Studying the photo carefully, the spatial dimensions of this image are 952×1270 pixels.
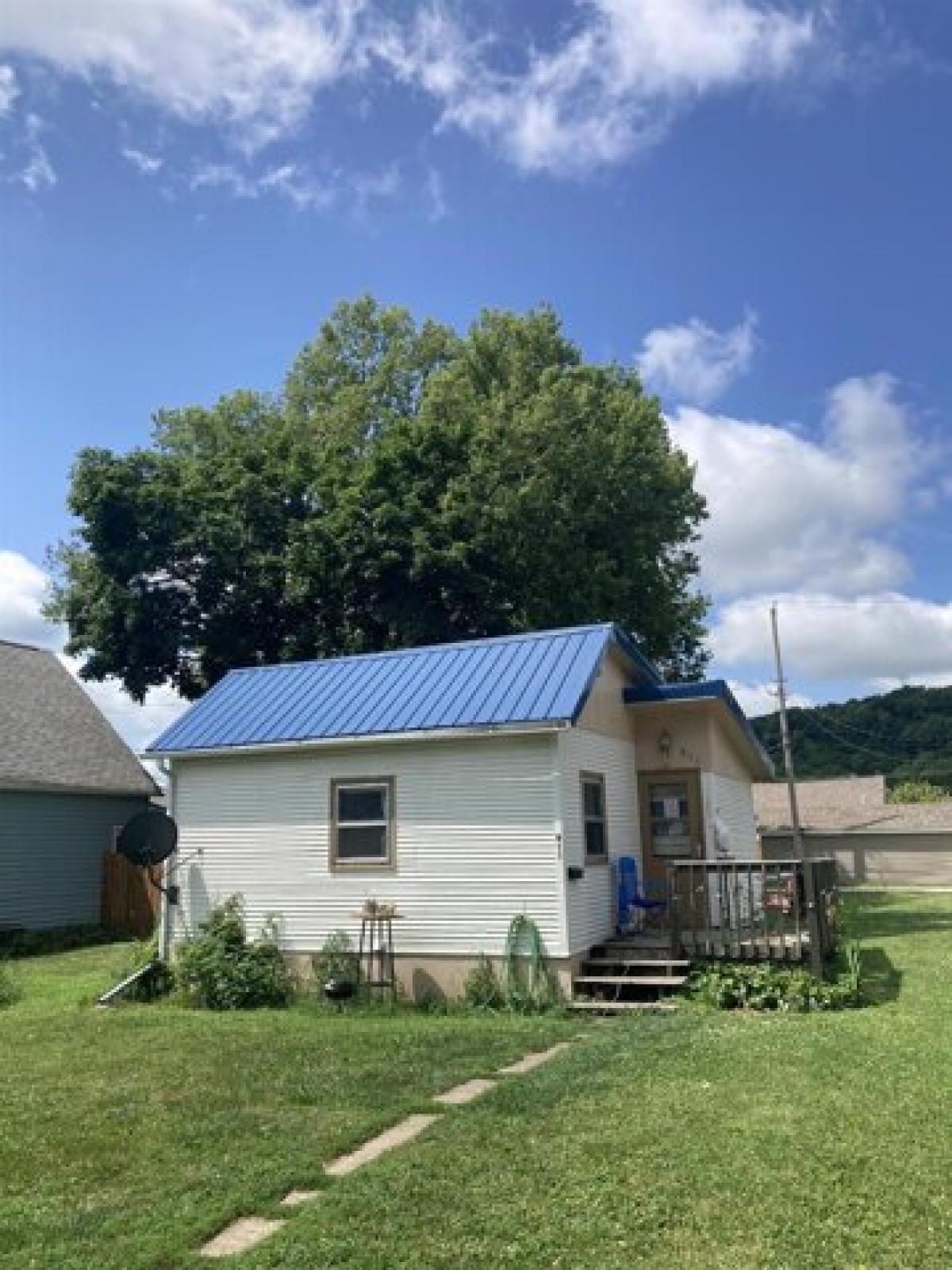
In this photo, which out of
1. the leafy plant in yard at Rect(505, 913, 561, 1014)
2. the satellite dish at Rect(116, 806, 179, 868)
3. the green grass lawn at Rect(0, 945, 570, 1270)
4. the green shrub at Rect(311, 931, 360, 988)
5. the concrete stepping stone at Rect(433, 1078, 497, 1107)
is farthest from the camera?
the satellite dish at Rect(116, 806, 179, 868)

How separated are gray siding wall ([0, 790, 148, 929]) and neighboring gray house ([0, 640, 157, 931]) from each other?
0.02 meters

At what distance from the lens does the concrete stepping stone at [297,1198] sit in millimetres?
5102

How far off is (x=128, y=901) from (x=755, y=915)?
1386 centimetres

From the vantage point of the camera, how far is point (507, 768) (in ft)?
39.9

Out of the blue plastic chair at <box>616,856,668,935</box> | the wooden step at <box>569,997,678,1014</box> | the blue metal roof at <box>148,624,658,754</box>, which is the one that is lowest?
the wooden step at <box>569,997,678,1014</box>

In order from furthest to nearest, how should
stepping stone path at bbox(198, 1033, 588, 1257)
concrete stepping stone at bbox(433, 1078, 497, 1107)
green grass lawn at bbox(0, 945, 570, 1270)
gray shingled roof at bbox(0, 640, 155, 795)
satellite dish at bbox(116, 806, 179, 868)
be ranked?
gray shingled roof at bbox(0, 640, 155, 795)
satellite dish at bbox(116, 806, 179, 868)
concrete stepping stone at bbox(433, 1078, 497, 1107)
green grass lawn at bbox(0, 945, 570, 1270)
stepping stone path at bbox(198, 1033, 588, 1257)

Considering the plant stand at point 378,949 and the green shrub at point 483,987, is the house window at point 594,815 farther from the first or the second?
the plant stand at point 378,949

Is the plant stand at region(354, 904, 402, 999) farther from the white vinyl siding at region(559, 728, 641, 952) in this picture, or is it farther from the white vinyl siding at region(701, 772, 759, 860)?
the white vinyl siding at region(701, 772, 759, 860)

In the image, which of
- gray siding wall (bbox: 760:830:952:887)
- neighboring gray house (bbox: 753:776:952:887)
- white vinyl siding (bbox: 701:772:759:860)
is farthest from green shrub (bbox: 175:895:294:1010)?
gray siding wall (bbox: 760:830:952:887)

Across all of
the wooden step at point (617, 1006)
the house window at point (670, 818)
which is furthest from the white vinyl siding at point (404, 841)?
the house window at point (670, 818)

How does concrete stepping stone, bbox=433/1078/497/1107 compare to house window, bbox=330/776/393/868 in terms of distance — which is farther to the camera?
house window, bbox=330/776/393/868

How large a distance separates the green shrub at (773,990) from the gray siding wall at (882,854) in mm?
28652

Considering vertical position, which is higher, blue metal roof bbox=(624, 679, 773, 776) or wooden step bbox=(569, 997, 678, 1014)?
blue metal roof bbox=(624, 679, 773, 776)

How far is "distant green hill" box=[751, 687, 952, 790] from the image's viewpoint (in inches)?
2425
